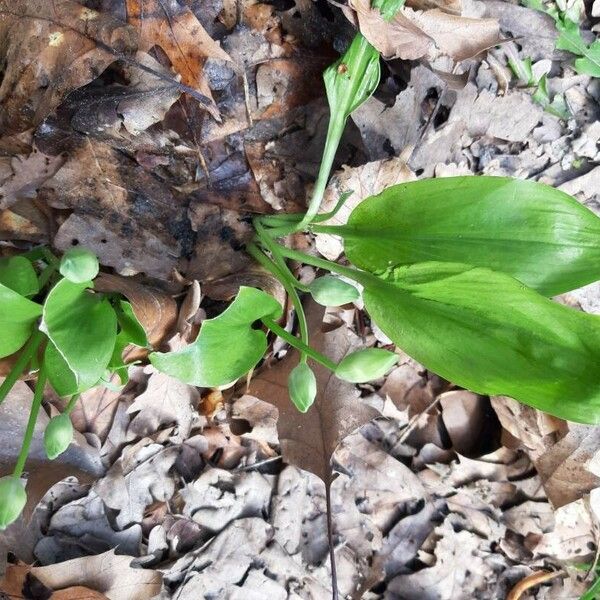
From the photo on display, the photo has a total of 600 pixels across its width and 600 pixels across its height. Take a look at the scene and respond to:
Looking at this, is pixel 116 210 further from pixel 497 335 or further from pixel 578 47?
pixel 578 47

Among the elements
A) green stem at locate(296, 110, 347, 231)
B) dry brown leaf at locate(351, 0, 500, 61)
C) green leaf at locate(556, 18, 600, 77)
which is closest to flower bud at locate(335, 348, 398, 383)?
green stem at locate(296, 110, 347, 231)

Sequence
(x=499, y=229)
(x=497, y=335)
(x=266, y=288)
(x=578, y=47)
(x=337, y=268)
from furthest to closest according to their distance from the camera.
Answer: (x=578, y=47)
(x=266, y=288)
(x=337, y=268)
(x=499, y=229)
(x=497, y=335)

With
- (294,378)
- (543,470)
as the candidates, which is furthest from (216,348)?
(543,470)

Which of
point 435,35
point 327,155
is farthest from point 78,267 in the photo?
point 435,35

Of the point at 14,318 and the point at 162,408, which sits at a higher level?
the point at 14,318

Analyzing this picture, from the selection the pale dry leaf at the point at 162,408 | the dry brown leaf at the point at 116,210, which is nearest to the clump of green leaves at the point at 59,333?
the dry brown leaf at the point at 116,210

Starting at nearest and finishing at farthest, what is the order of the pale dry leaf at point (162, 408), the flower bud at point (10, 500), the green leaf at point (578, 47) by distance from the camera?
the flower bud at point (10, 500)
the pale dry leaf at point (162, 408)
the green leaf at point (578, 47)

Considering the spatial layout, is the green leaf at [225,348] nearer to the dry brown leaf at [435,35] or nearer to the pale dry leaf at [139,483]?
the pale dry leaf at [139,483]
